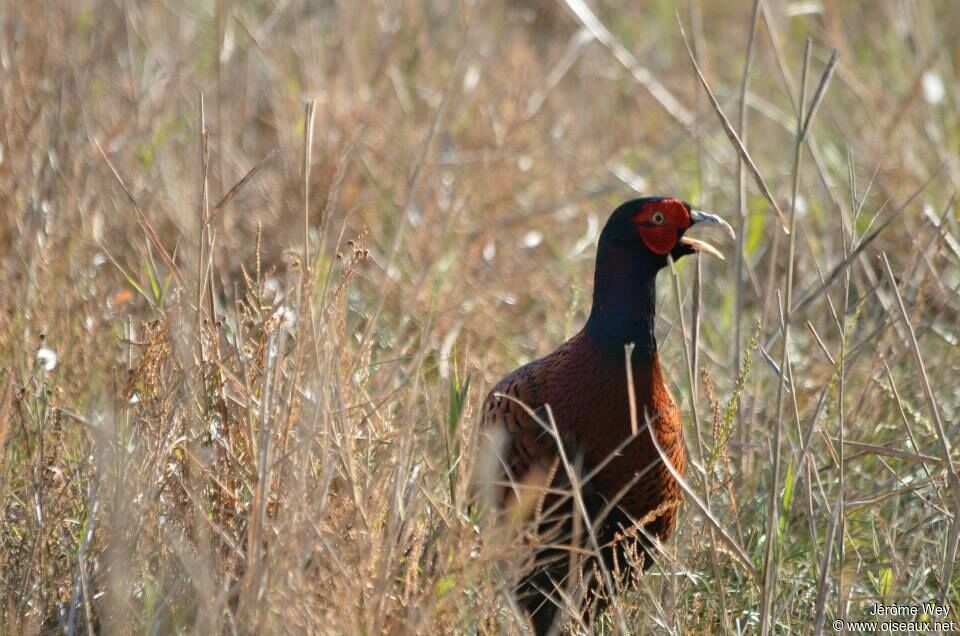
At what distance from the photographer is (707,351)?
3.67m

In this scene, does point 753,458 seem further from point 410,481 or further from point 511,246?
point 511,246

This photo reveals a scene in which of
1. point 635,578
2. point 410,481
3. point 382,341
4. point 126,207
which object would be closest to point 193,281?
point 410,481

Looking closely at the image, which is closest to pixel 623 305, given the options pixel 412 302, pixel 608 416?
pixel 608 416

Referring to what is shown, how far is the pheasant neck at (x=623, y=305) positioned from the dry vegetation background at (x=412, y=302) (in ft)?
0.35

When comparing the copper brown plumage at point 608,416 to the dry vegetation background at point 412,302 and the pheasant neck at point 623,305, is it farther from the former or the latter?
the dry vegetation background at point 412,302

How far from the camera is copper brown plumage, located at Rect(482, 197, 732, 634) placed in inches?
103

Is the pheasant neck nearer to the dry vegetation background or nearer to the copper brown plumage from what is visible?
the copper brown plumage

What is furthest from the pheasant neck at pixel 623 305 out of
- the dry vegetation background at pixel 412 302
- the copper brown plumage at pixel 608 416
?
the dry vegetation background at pixel 412 302

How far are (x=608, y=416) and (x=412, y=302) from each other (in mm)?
471

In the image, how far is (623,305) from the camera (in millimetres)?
2746

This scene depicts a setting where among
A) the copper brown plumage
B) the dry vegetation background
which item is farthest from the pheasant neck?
the dry vegetation background

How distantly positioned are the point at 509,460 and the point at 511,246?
1.78 m

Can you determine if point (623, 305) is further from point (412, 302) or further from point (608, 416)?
point (412, 302)

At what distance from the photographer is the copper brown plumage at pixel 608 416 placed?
2.62m
